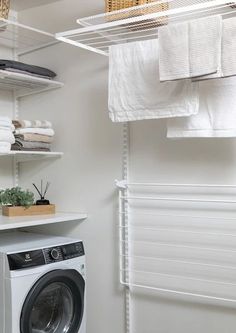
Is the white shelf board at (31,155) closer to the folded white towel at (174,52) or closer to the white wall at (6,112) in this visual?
the white wall at (6,112)

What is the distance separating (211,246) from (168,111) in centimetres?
74

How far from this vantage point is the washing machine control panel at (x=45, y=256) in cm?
221

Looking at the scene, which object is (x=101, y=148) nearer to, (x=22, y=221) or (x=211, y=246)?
(x=22, y=221)

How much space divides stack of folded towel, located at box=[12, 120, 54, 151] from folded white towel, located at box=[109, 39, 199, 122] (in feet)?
2.37

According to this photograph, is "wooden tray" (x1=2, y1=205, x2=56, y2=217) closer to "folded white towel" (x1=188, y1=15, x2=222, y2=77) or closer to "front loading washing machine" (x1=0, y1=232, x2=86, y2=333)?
"front loading washing machine" (x1=0, y1=232, x2=86, y2=333)

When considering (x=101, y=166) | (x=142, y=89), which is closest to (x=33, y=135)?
(x=101, y=166)

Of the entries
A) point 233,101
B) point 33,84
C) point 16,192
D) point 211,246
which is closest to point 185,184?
point 211,246

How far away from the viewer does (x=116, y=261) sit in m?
2.56

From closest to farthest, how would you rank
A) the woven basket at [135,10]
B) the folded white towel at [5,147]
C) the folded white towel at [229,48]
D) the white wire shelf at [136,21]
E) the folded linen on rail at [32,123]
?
the folded white towel at [229,48]
the white wire shelf at [136,21]
the woven basket at [135,10]
the folded white towel at [5,147]
the folded linen on rail at [32,123]

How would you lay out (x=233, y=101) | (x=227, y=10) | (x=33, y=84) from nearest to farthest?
1. (x=233, y=101)
2. (x=227, y=10)
3. (x=33, y=84)

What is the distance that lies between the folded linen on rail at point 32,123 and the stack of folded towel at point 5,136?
127mm

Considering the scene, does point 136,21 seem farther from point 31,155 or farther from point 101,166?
point 31,155

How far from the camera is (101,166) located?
2652 mm

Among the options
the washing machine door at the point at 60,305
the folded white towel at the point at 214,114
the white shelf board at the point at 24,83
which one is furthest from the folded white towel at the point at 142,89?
the washing machine door at the point at 60,305
